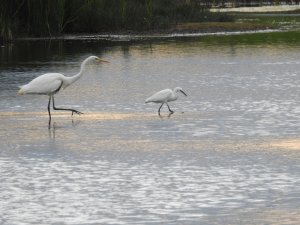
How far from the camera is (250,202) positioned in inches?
397

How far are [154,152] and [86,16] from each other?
35.6 meters

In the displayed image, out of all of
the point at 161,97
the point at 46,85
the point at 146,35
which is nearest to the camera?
the point at 46,85

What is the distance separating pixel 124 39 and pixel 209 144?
30.7 metres

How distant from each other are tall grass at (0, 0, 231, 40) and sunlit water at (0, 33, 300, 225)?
17.2 metres

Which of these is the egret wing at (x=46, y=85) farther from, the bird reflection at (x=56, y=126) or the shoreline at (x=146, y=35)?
the shoreline at (x=146, y=35)

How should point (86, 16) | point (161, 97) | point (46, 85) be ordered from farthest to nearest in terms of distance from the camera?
point (86, 16)
point (161, 97)
point (46, 85)

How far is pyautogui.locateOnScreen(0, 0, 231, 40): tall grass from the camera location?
4350 cm

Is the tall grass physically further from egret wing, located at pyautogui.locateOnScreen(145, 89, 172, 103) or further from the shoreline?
egret wing, located at pyautogui.locateOnScreen(145, 89, 172, 103)

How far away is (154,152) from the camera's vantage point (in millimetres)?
13453

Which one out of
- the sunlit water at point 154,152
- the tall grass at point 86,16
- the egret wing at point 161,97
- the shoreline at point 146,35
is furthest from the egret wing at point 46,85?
the shoreline at point 146,35

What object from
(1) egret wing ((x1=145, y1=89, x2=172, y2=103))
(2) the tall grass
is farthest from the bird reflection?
(2) the tall grass

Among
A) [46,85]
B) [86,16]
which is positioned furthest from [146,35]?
[46,85]

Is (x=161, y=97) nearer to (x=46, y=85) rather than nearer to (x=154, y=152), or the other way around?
(x=46, y=85)

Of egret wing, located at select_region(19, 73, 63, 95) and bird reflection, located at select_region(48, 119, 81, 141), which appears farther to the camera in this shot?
egret wing, located at select_region(19, 73, 63, 95)
